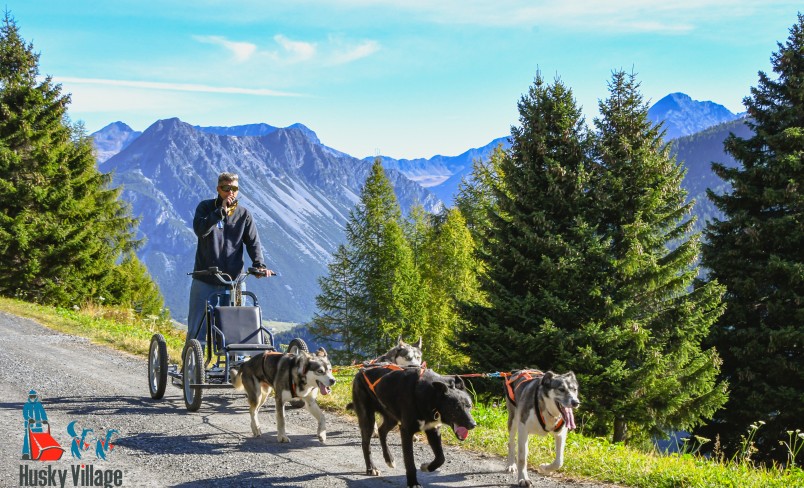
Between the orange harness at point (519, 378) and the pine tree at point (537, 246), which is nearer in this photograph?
the orange harness at point (519, 378)

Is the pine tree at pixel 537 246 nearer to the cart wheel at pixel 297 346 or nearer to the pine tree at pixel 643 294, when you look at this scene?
the pine tree at pixel 643 294

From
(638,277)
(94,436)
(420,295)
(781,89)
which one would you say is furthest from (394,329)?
(94,436)

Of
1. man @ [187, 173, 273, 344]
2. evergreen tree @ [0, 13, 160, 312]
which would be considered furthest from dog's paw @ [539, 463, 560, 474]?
evergreen tree @ [0, 13, 160, 312]

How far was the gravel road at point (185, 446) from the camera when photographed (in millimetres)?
6719

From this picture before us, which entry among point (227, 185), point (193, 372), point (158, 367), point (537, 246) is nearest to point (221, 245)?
point (227, 185)

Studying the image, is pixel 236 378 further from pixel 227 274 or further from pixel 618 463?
pixel 618 463

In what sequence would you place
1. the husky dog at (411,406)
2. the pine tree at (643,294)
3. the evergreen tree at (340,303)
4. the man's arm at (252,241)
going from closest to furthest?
the husky dog at (411,406) → the man's arm at (252,241) → the pine tree at (643,294) → the evergreen tree at (340,303)

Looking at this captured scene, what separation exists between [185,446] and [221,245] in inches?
138

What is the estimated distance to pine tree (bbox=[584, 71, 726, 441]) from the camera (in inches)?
733

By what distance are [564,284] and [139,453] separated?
1434 cm

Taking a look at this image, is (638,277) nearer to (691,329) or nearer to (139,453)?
(691,329)

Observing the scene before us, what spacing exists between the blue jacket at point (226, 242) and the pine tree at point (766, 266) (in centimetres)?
1749

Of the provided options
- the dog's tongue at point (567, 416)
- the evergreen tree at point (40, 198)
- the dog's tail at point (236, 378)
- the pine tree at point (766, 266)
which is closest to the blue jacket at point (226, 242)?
the dog's tail at point (236, 378)

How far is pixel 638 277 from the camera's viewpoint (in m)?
20.6
